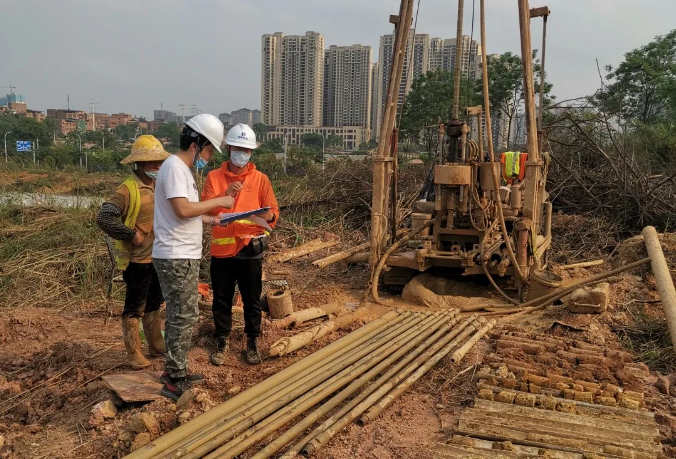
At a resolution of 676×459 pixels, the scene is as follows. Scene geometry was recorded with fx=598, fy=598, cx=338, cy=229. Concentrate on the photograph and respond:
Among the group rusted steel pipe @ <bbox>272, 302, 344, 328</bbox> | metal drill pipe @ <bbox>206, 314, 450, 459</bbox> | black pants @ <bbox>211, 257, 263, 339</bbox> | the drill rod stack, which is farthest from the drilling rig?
black pants @ <bbox>211, 257, 263, 339</bbox>

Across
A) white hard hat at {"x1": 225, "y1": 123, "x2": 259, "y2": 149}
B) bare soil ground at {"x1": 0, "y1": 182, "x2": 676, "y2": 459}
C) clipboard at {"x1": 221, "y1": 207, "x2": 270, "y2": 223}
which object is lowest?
A: bare soil ground at {"x1": 0, "y1": 182, "x2": 676, "y2": 459}

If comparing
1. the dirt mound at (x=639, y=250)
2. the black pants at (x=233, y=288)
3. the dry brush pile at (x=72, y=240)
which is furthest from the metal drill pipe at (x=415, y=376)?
the dry brush pile at (x=72, y=240)

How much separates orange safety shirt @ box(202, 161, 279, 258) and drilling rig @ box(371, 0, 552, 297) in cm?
275

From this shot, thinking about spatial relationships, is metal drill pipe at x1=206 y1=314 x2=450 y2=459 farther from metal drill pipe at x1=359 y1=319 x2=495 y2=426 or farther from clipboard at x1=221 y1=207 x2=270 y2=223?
clipboard at x1=221 y1=207 x2=270 y2=223

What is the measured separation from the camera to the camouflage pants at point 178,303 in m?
3.79

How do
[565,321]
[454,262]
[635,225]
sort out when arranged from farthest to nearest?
[635,225] < [454,262] < [565,321]

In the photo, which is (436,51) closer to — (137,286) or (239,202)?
(239,202)

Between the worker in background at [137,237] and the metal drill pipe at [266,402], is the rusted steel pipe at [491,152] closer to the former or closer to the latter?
the metal drill pipe at [266,402]

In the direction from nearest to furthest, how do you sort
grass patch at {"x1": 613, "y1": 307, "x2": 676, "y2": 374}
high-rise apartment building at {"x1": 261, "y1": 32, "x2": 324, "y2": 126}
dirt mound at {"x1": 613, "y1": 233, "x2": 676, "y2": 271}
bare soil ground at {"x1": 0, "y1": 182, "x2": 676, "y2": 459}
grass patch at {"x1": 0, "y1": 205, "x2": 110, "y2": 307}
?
bare soil ground at {"x1": 0, "y1": 182, "x2": 676, "y2": 459}, grass patch at {"x1": 613, "y1": 307, "x2": 676, "y2": 374}, grass patch at {"x1": 0, "y1": 205, "x2": 110, "y2": 307}, dirt mound at {"x1": 613, "y1": 233, "x2": 676, "y2": 271}, high-rise apartment building at {"x1": 261, "y1": 32, "x2": 324, "y2": 126}

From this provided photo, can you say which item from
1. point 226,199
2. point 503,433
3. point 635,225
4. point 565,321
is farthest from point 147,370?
point 635,225

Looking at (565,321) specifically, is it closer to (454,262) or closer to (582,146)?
(454,262)

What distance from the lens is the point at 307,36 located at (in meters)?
54.4

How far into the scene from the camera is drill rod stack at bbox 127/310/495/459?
3299 mm

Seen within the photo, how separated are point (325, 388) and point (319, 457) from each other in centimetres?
67
